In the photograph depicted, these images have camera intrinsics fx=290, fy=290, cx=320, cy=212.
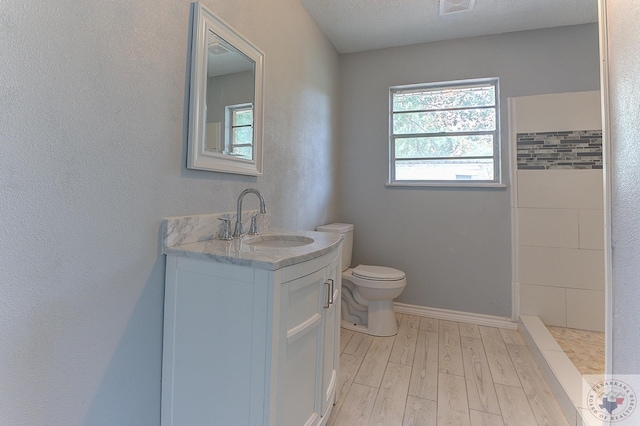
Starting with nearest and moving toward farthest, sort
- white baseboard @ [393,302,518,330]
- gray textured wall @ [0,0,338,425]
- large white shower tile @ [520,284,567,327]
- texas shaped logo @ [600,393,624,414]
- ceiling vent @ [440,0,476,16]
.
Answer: gray textured wall @ [0,0,338,425] < texas shaped logo @ [600,393,624,414] < ceiling vent @ [440,0,476,16] < large white shower tile @ [520,284,567,327] < white baseboard @ [393,302,518,330]

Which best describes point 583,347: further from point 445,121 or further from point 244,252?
point 244,252

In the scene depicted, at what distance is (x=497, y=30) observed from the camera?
243cm

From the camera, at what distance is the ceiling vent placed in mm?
2062

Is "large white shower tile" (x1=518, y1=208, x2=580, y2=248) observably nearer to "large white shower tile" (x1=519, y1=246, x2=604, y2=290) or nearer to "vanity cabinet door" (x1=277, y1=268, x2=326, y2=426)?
"large white shower tile" (x1=519, y1=246, x2=604, y2=290)

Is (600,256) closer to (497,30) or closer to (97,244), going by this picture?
(497,30)

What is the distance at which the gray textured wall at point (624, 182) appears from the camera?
87 centimetres

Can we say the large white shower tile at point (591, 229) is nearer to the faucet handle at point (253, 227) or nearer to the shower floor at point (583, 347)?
the shower floor at point (583, 347)

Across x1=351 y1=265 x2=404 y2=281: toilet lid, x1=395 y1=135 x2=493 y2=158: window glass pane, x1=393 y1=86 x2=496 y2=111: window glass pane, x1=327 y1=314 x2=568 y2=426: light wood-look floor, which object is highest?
x1=393 y1=86 x2=496 y2=111: window glass pane

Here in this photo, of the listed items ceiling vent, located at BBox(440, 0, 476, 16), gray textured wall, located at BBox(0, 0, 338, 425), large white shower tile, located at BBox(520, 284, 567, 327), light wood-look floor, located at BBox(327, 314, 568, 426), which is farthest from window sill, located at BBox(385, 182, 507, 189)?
gray textured wall, located at BBox(0, 0, 338, 425)

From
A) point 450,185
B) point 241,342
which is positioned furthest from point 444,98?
point 241,342

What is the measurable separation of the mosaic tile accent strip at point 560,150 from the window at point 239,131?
220 cm

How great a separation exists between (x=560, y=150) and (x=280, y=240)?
2.36m

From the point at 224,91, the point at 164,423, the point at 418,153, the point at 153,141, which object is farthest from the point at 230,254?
the point at 418,153

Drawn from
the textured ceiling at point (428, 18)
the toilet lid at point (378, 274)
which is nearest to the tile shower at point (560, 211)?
the textured ceiling at point (428, 18)
